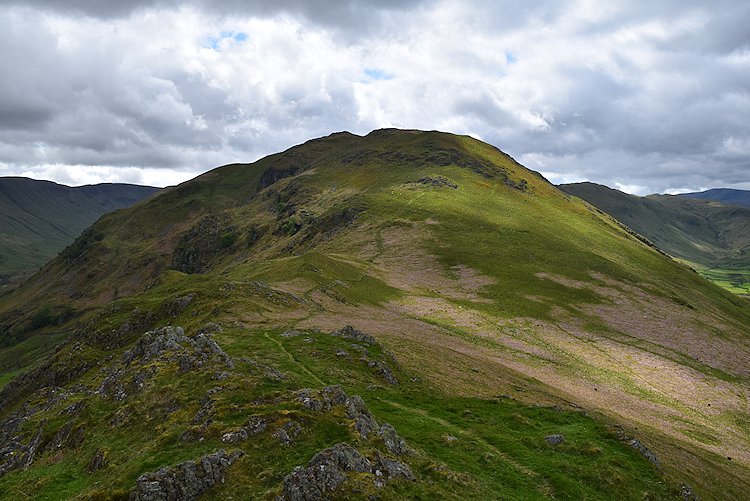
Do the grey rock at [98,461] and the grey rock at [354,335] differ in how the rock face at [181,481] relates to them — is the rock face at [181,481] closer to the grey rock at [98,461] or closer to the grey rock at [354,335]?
the grey rock at [98,461]

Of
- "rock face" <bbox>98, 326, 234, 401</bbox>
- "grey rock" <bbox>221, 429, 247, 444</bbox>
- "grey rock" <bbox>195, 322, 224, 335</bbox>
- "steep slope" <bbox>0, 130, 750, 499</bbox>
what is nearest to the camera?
"grey rock" <bbox>221, 429, 247, 444</bbox>

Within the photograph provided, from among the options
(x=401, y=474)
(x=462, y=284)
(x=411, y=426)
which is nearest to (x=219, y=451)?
(x=401, y=474)

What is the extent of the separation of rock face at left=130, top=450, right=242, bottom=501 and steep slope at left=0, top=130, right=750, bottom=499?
12 centimetres

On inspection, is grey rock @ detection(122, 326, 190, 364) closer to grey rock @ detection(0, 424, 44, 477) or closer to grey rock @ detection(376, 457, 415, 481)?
grey rock @ detection(0, 424, 44, 477)

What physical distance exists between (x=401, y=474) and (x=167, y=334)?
93.4 ft

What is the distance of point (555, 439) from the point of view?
3148 cm

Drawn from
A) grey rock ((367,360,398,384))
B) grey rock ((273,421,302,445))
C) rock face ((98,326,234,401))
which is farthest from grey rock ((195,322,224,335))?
grey rock ((273,421,302,445))

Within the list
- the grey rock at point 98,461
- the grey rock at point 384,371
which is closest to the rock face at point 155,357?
the grey rock at point 98,461

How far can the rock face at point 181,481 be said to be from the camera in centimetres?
1980

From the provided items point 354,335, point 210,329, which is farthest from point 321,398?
point 210,329

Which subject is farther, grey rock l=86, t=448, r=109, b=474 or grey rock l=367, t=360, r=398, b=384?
grey rock l=367, t=360, r=398, b=384

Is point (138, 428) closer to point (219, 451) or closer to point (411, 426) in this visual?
point (219, 451)

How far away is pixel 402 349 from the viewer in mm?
54000

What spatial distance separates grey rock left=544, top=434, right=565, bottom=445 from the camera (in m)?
31.3
